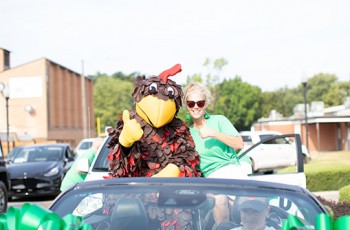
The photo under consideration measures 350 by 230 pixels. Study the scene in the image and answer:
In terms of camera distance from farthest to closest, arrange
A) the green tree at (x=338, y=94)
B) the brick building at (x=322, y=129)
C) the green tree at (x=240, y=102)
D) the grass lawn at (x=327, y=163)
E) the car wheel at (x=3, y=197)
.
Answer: the green tree at (x=338, y=94) → the green tree at (x=240, y=102) → the brick building at (x=322, y=129) → the grass lawn at (x=327, y=163) → the car wheel at (x=3, y=197)

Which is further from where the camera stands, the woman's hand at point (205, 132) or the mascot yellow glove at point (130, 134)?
the woman's hand at point (205, 132)

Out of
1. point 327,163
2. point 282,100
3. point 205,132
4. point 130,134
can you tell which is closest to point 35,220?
point 130,134

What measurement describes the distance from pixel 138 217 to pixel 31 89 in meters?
49.3

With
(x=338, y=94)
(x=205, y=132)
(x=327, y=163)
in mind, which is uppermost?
(x=338, y=94)

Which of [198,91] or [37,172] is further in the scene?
[37,172]

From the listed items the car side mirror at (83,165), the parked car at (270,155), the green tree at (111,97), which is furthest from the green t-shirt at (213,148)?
the green tree at (111,97)

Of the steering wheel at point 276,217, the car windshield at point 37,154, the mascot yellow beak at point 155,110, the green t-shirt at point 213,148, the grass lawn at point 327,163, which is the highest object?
the mascot yellow beak at point 155,110

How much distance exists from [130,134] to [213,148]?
86 centimetres

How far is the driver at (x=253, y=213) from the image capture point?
12.1ft

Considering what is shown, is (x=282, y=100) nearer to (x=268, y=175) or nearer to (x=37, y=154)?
(x=37, y=154)

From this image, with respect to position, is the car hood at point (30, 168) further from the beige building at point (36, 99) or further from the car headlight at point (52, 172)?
the beige building at point (36, 99)

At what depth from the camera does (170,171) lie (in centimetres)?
530

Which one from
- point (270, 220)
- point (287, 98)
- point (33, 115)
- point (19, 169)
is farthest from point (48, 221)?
point (287, 98)

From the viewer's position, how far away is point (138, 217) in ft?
12.0
